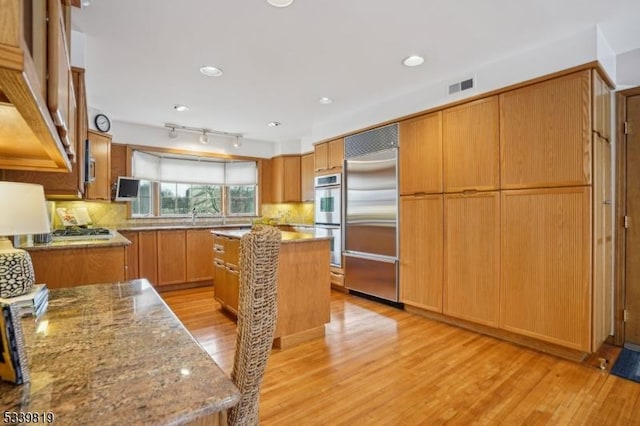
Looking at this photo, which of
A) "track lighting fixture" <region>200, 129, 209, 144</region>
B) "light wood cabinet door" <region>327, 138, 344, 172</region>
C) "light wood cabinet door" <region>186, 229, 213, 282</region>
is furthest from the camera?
"track lighting fixture" <region>200, 129, 209, 144</region>

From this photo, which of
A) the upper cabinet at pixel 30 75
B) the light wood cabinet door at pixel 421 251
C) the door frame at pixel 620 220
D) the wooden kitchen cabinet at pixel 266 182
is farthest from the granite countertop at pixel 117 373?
the wooden kitchen cabinet at pixel 266 182

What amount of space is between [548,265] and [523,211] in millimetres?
481

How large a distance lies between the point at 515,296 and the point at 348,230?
224cm

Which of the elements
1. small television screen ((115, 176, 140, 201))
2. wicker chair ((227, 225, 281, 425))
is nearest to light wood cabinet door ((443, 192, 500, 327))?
wicker chair ((227, 225, 281, 425))

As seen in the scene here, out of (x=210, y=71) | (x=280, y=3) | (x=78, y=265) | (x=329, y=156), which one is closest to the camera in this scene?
(x=280, y=3)

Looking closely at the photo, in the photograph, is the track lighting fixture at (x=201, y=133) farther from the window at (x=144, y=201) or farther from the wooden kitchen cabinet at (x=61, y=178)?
the wooden kitchen cabinet at (x=61, y=178)

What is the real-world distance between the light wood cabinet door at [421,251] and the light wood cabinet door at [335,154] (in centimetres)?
128

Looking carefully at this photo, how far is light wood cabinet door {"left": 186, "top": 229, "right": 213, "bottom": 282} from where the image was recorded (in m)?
5.11

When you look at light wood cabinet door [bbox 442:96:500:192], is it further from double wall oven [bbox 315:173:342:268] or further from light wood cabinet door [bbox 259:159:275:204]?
light wood cabinet door [bbox 259:159:275:204]

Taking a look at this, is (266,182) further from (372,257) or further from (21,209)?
(21,209)

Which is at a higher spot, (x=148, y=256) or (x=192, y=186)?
(x=192, y=186)

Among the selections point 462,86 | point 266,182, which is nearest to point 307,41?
point 462,86

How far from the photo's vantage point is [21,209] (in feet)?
4.37

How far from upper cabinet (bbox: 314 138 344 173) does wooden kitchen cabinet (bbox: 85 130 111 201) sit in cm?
290
